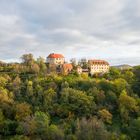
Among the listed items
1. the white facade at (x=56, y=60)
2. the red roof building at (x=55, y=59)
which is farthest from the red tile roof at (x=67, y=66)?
the red roof building at (x=55, y=59)

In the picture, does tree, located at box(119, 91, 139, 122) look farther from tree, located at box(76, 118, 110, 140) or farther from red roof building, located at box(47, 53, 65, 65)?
red roof building, located at box(47, 53, 65, 65)

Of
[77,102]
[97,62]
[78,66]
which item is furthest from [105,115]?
[97,62]

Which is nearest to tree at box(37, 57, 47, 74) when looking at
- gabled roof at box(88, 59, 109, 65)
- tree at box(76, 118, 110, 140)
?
gabled roof at box(88, 59, 109, 65)

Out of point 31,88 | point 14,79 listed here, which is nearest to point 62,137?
point 31,88

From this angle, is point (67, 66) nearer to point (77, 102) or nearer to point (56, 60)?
point (56, 60)

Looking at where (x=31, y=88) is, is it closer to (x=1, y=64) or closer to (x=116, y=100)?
(x=116, y=100)

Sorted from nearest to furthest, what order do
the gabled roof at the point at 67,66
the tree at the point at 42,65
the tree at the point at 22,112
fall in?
the tree at the point at 22,112 → the tree at the point at 42,65 → the gabled roof at the point at 67,66

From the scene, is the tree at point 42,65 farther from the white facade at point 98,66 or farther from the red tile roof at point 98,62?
the red tile roof at point 98,62
